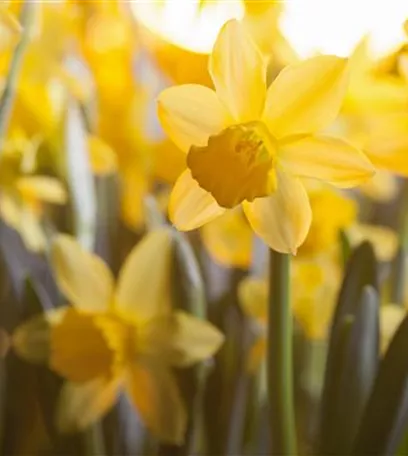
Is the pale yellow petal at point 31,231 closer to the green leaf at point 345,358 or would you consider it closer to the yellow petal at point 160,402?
the yellow petal at point 160,402

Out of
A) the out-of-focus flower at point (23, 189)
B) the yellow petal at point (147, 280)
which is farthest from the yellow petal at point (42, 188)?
the yellow petal at point (147, 280)

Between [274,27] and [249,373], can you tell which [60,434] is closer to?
[249,373]

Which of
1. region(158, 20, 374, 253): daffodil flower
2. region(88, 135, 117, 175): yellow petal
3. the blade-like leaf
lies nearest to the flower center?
region(158, 20, 374, 253): daffodil flower

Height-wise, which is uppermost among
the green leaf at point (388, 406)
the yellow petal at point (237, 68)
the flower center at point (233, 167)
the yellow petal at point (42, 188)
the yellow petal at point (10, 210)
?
the yellow petal at point (237, 68)

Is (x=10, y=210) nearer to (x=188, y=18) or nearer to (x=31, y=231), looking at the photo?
(x=31, y=231)

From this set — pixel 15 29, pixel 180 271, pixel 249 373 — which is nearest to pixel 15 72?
pixel 15 29

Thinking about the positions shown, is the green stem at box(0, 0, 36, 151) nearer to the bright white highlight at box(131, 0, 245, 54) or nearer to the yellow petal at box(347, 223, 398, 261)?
the bright white highlight at box(131, 0, 245, 54)
